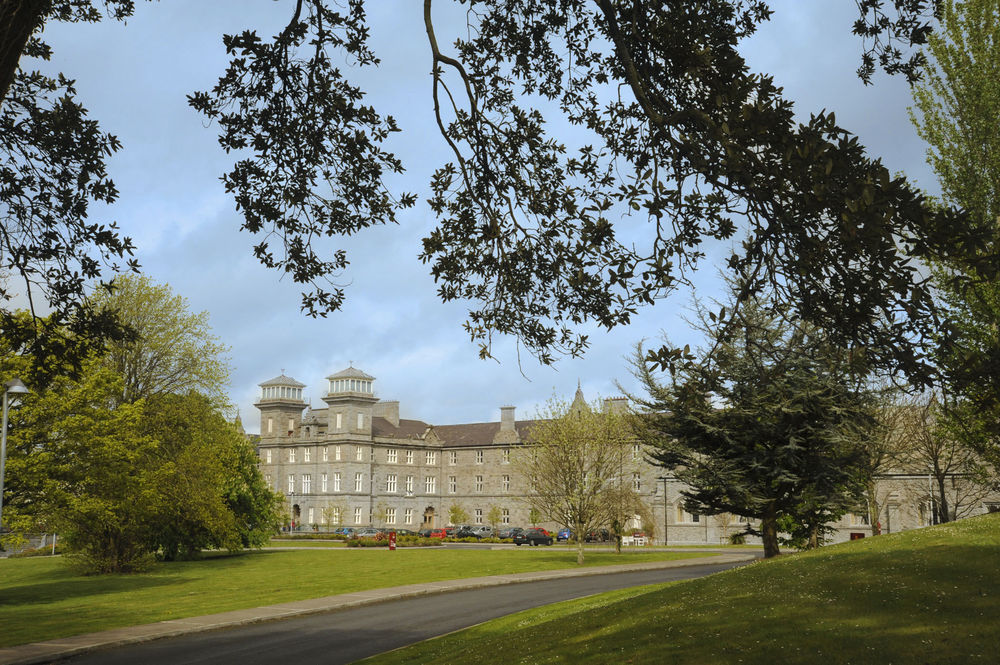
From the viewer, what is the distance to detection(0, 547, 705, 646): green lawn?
76.8ft

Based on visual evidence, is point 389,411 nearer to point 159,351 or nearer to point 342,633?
point 159,351

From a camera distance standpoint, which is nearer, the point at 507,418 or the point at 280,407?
the point at 507,418

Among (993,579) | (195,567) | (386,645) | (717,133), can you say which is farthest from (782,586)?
(195,567)

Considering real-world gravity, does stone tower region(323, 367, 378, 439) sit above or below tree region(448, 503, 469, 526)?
above

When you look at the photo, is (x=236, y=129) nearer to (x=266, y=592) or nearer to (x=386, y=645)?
(x=386, y=645)

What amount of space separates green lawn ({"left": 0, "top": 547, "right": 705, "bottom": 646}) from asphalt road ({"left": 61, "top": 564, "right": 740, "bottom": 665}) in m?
3.58

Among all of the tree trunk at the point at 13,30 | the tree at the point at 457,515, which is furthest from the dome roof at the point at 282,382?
the tree trunk at the point at 13,30

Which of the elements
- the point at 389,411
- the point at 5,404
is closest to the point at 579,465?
the point at 5,404

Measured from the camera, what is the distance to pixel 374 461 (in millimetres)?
102562

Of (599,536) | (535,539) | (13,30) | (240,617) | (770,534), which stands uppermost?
(13,30)

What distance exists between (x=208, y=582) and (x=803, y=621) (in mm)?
28451

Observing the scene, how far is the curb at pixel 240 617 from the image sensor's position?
1734 cm

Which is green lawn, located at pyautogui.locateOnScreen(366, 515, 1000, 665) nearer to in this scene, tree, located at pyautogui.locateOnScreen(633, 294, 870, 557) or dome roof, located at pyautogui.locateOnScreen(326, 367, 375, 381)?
tree, located at pyautogui.locateOnScreen(633, 294, 870, 557)

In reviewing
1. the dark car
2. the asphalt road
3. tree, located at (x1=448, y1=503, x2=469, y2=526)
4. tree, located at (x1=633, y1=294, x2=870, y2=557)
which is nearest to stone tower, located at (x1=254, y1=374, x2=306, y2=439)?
tree, located at (x1=448, y1=503, x2=469, y2=526)
